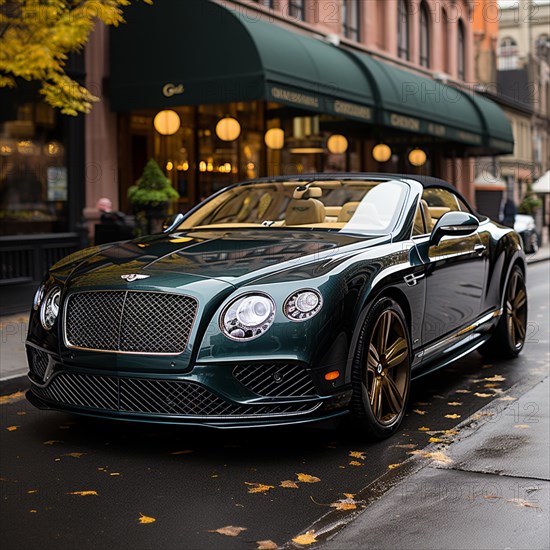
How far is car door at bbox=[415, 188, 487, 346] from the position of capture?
6.53 metres

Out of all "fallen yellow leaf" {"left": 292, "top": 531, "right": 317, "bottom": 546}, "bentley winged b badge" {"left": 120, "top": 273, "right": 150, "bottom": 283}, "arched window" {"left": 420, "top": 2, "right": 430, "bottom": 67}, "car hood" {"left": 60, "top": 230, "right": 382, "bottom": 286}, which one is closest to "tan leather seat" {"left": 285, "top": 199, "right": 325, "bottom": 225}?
"car hood" {"left": 60, "top": 230, "right": 382, "bottom": 286}

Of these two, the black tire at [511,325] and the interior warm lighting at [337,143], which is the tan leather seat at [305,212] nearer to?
the black tire at [511,325]

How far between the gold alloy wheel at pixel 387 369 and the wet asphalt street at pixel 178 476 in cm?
19

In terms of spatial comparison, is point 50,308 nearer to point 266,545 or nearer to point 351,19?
point 266,545

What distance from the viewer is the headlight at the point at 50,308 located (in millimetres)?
5539

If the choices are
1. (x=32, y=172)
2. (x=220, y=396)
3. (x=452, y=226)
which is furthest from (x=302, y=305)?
(x=32, y=172)

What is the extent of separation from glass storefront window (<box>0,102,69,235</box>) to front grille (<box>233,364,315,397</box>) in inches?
366

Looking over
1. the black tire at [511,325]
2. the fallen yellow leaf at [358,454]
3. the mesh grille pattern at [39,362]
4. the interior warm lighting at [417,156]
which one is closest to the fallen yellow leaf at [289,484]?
the fallen yellow leaf at [358,454]

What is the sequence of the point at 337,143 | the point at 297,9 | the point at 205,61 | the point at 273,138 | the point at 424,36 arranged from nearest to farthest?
1. the point at 205,61
2. the point at 273,138
3. the point at 297,9
4. the point at 337,143
5. the point at 424,36

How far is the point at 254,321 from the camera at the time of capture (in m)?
5.02

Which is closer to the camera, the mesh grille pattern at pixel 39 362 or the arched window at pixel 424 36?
the mesh grille pattern at pixel 39 362

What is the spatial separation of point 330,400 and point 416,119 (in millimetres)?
18536

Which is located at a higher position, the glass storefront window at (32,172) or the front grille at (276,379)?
the glass storefront window at (32,172)

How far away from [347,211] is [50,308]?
7.12 feet
